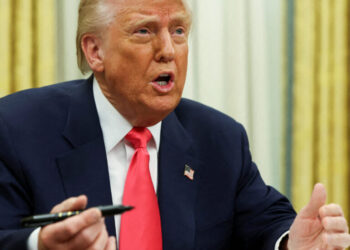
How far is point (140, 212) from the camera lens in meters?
1.70

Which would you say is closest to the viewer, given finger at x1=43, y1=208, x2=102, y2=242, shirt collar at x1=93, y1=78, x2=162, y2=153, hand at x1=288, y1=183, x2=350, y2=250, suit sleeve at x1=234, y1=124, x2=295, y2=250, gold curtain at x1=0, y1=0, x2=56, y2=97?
finger at x1=43, y1=208, x2=102, y2=242

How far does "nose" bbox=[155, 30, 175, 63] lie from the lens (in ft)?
5.57

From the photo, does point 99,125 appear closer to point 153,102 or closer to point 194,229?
point 153,102

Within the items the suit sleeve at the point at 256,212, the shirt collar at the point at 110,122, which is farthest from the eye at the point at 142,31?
the suit sleeve at the point at 256,212

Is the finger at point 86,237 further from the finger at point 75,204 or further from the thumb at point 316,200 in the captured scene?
the thumb at point 316,200

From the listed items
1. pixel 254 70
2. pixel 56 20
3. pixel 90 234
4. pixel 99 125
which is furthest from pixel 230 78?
pixel 90 234

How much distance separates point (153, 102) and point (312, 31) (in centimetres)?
172

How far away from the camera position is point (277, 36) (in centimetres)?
319

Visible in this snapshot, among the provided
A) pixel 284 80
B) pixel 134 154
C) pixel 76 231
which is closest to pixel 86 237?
pixel 76 231

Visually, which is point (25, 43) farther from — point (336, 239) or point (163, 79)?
point (336, 239)

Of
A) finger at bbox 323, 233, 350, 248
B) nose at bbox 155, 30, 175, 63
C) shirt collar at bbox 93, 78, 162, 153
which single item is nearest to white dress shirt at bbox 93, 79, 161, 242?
shirt collar at bbox 93, 78, 162, 153

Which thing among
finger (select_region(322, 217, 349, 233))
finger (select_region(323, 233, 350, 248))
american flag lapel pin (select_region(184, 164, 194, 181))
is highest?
american flag lapel pin (select_region(184, 164, 194, 181))

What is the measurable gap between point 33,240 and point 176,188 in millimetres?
579

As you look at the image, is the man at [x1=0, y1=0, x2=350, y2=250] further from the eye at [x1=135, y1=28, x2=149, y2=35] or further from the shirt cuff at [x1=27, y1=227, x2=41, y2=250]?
the shirt cuff at [x1=27, y1=227, x2=41, y2=250]
